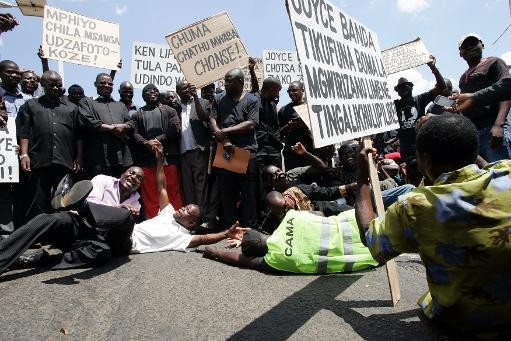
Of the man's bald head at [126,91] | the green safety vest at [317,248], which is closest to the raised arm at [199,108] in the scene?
the man's bald head at [126,91]

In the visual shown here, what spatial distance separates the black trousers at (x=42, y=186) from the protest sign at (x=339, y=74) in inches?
125

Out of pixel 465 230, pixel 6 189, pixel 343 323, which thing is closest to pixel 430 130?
pixel 465 230

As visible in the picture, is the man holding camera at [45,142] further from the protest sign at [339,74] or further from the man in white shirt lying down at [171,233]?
the protest sign at [339,74]

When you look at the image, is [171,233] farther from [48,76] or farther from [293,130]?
[293,130]

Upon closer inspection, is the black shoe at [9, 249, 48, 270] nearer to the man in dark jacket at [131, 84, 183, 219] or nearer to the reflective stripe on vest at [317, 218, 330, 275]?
the man in dark jacket at [131, 84, 183, 219]

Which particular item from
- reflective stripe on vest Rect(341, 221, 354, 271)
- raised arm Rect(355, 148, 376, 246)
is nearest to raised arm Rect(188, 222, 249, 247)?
reflective stripe on vest Rect(341, 221, 354, 271)

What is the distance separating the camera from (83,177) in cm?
522

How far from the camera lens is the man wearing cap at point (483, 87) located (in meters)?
3.80

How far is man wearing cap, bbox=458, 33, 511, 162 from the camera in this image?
3803mm

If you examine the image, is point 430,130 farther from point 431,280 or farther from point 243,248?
point 243,248

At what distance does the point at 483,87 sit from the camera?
13.4 ft

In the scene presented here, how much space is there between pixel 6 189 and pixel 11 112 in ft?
3.84

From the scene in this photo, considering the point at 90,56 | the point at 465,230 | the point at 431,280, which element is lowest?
the point at 431,280

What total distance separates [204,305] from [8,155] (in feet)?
9.19
